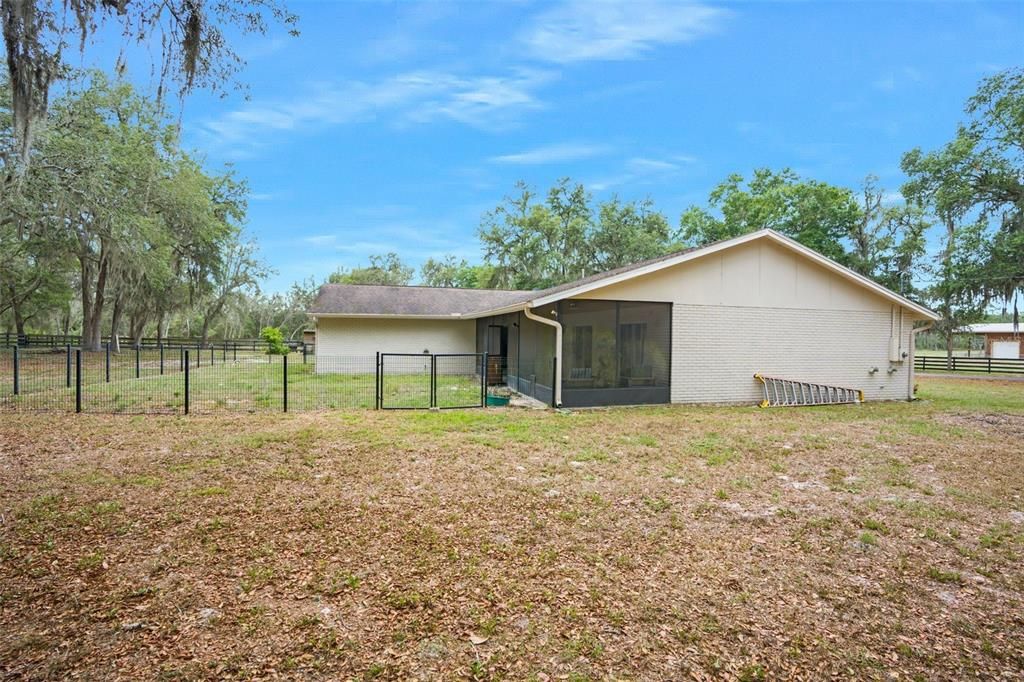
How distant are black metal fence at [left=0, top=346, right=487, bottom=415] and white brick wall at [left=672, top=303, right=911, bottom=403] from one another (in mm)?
4682

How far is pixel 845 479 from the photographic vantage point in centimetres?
538

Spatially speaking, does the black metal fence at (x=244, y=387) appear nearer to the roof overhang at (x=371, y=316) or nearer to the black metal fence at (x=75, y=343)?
the roof overhang at (x=371, y=316)

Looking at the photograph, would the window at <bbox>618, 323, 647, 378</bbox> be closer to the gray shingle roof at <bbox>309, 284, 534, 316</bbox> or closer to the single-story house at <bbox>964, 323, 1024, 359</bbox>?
the gray shingle roof at <bbox>309, 284, 534, 316</bbox>

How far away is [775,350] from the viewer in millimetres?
11516

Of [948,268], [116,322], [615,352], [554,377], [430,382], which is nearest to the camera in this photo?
[554,377]

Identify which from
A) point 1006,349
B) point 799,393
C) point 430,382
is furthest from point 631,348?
point 1006,349

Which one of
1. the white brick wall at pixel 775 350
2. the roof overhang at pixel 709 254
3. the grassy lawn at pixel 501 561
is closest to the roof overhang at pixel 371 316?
the roof overhang at pixel 709 254

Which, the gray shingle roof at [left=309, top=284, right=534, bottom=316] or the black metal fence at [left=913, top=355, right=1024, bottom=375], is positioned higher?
the gray shingle roof at [left=309, top=284, right=534, bottom=316]

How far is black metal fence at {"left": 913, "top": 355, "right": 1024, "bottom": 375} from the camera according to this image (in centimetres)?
A: 2095

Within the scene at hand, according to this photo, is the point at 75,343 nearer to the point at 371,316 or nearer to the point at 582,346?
the point at 371,316

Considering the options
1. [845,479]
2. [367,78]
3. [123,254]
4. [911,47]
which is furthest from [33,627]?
[123,254]

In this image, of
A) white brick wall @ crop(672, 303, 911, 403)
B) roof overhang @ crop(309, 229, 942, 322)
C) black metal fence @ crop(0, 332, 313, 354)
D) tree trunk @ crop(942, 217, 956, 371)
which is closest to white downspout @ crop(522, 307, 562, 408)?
roof overhang @ crop(309, 229, 942, 322)

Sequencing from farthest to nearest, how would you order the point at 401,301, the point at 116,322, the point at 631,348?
the point at 116,322
the point at 401,301
the point at 631,348

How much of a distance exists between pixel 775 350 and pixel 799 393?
112 centimetres
